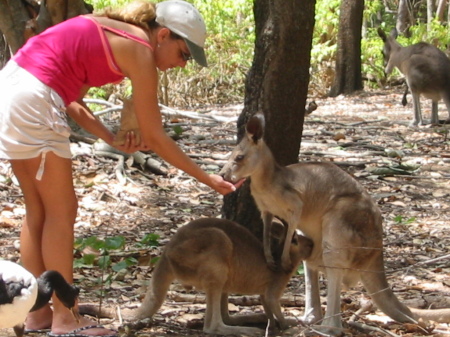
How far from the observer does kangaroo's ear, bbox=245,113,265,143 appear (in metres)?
4.62

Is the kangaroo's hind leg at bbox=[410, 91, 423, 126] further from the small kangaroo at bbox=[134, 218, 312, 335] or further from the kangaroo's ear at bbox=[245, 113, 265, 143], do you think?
the kangaroo's ear at bbox=[245, 113, 265, 143]

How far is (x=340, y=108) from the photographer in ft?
45.0

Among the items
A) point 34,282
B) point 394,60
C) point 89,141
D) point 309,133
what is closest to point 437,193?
point 309,133

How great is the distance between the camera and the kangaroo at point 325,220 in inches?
178

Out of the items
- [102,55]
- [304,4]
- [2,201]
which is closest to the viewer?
[102,55]

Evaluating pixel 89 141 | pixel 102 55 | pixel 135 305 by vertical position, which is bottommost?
pixel 135 305

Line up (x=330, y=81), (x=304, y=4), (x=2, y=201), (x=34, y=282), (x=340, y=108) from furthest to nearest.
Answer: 1. (x=330, y=81)
2. (x=340, y=108)
3. (x=2, y=201)
4. (x=304, y=4)
5. (x=34, y=282)

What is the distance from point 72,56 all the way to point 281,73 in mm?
Answer: 1939

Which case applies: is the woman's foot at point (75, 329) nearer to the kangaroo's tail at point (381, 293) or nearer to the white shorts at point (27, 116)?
the white shorts at point (27, 116)

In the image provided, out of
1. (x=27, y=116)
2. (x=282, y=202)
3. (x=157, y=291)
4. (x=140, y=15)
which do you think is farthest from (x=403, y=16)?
(x=27, y=116)

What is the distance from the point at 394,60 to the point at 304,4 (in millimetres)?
8992

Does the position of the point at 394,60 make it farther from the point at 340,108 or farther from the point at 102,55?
the point at 102,55

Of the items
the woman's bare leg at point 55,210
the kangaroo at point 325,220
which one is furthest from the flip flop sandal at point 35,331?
the kangaroo at point 325,220

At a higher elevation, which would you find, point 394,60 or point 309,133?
point 394,60
